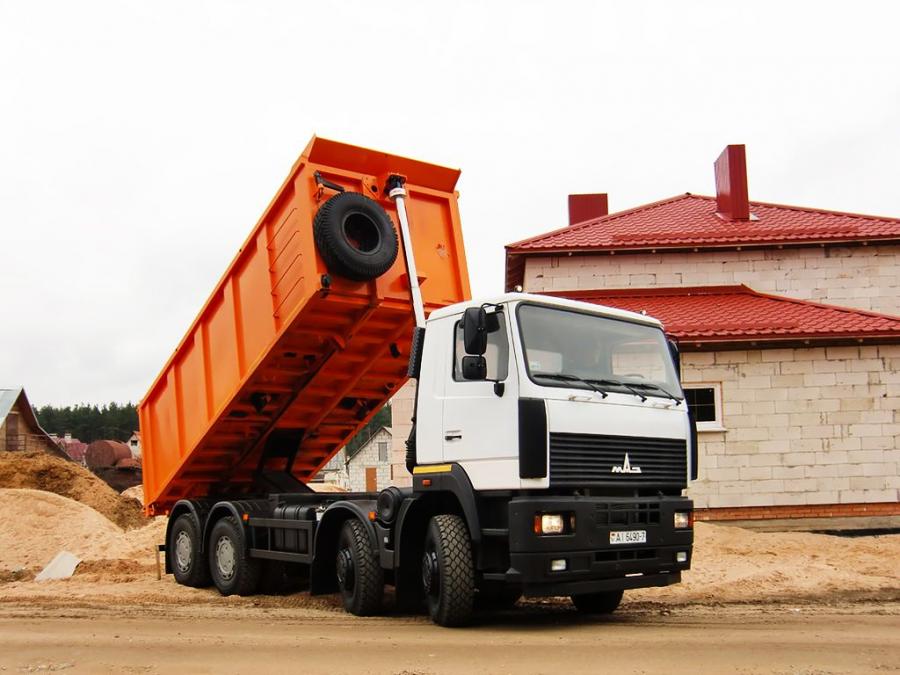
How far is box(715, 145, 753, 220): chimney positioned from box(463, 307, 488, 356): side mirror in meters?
15.6

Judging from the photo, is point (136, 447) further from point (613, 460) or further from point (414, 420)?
point (613, 460)

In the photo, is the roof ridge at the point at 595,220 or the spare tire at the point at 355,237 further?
the roof ridge at the point at 595,220

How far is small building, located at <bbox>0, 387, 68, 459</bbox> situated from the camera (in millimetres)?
40469

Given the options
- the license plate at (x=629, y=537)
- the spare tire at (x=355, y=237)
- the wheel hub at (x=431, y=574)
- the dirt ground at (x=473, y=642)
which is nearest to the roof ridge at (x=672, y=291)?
the spare tire at (x=355, y=237)

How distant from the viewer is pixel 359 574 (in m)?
8.23

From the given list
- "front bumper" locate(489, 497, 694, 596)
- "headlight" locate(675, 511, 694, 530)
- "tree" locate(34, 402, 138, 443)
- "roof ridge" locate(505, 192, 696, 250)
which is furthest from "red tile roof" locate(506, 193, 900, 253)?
"tree" locate(34, 402, 138, 443)

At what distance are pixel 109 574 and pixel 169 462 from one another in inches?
93.5

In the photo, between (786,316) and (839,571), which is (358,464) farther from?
(839,571)

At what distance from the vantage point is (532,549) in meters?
6.84

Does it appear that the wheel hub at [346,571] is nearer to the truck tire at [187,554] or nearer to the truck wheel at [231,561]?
the truck wheel at [231,561]

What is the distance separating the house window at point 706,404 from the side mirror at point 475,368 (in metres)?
9.15

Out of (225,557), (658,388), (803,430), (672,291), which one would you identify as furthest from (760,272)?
(225,557)

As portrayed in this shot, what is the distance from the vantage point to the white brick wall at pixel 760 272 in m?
19.7

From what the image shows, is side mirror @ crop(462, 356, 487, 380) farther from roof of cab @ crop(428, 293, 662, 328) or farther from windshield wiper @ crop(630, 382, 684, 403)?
windshield wiper @ crop(630, 382, 684, 403)
